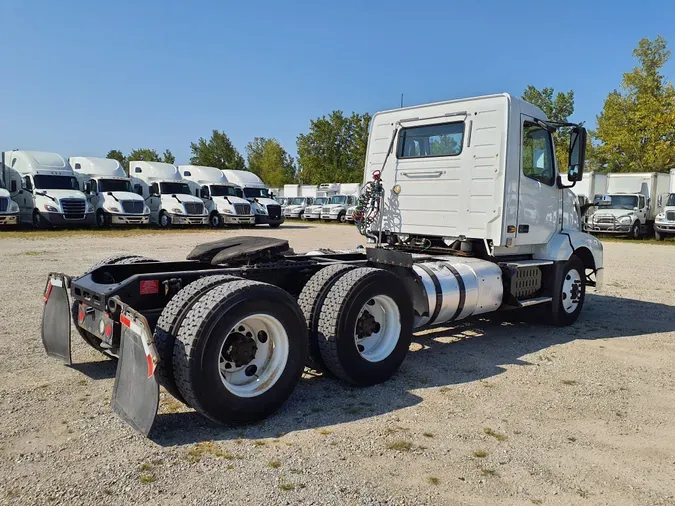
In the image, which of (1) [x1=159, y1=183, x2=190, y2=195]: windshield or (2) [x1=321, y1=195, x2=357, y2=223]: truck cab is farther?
(2) [x1=321, y1=195, x2=357, y2=223]: truck cab

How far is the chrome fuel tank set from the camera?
5859 mm

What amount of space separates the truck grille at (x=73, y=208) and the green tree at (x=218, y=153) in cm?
3756

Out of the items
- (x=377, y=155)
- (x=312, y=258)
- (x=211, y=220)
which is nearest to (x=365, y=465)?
(x=312, y=258)

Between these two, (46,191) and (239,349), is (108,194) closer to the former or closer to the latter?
(46,191)

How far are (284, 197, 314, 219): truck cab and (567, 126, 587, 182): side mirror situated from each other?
34779 mm

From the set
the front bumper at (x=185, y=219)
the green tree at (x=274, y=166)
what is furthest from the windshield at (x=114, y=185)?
the green tree at (x=274, y=166)

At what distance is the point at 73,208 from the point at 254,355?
71.3 ft

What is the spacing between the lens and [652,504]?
306cm

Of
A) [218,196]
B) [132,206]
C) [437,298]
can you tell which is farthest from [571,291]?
[218,196]

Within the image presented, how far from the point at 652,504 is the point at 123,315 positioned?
3444 mm

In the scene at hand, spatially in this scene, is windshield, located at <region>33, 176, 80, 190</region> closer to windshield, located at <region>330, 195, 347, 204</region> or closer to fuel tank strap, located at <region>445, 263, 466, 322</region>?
windshield, located at <region>330, 195, 347, 204</region>

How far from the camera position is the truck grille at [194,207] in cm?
2666

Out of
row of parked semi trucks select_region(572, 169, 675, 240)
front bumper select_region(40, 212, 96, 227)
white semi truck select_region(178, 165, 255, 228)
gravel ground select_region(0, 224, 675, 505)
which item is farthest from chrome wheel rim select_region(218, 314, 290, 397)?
white semi truck select_region(178, 165, 255, 228)

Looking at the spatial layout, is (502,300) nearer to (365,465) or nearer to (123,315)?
(365,465)
